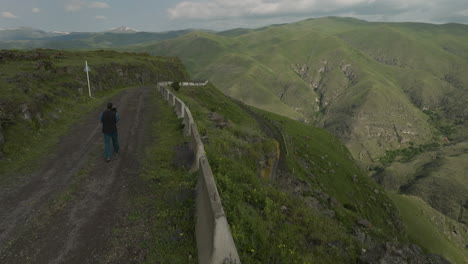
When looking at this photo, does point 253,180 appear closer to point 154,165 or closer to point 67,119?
point 154,165

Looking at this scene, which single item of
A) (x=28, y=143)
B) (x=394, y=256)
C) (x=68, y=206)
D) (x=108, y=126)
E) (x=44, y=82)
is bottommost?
(x=394, y=256)

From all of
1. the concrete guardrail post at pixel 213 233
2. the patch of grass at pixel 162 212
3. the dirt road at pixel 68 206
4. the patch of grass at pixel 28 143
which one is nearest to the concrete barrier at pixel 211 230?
the concrete guardrail post at pixel 213 233

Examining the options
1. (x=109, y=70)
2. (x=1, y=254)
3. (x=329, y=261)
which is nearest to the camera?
(x=1, y=254)

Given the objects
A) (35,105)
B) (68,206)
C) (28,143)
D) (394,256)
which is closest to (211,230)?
(68,206)

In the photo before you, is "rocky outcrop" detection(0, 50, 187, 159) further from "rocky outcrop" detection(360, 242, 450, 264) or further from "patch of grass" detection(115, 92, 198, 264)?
"rocky outcrop" detection(360, 242, 450, 264)

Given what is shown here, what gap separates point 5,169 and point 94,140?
4.42 meters

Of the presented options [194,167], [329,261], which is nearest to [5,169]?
[194,167]

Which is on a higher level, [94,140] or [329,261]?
[94,140]

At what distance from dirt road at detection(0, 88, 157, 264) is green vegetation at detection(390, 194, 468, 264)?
7644 cm

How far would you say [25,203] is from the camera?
351 inches

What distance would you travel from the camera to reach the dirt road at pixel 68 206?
22.9ft

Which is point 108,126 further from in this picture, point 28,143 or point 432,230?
point 432,230

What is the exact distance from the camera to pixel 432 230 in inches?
3364

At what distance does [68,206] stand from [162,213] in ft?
9.66
